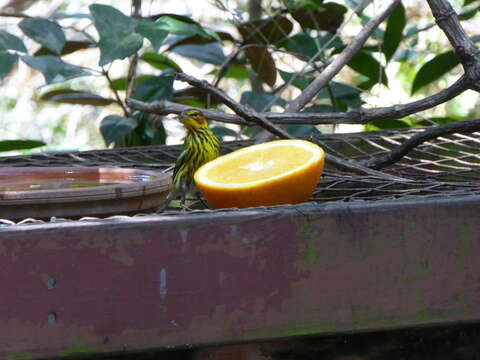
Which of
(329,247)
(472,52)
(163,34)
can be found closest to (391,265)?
(329,247)

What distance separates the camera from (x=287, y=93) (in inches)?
219

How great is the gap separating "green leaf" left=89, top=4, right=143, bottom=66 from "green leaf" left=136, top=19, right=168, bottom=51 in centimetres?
4

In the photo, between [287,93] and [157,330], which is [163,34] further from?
[287,93]

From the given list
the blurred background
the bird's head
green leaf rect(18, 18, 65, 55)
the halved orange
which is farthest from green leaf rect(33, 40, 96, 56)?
the halved orange

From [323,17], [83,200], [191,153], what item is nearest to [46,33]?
[191,153]

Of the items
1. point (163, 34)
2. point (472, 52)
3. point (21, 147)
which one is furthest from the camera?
point (21, 147)

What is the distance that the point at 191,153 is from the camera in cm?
216

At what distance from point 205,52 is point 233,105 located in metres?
1.77

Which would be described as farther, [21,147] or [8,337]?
[21,147]

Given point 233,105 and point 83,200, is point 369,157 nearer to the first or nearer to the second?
point 233,105

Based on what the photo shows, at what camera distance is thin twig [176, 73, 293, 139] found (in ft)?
5.63

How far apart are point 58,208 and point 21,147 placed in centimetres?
175

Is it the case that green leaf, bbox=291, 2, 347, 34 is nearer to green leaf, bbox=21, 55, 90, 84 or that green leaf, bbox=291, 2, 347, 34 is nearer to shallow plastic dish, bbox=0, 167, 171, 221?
green leaf, bbox=21, 55, 90, 84

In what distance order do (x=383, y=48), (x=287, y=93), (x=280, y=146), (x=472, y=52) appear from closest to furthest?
1. (x=280, y=146)
2. (x=472, y=52)
3. (x=383, y=48)
4. (x=287, y=93)
